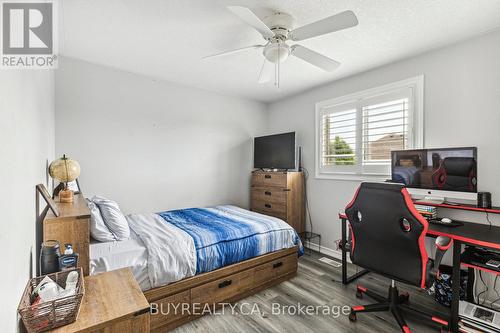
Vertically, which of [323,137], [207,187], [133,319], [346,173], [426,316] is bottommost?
[426,316]

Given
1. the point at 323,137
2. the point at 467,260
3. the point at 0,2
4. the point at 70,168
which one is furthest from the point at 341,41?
the point at 70,168

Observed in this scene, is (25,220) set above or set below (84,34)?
below

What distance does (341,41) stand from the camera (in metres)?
2.30

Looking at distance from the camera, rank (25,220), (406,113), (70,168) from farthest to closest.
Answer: (406,113), (70,168), (25,220)

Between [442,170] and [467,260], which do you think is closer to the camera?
[467,260]

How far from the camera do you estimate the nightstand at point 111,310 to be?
3.35ft

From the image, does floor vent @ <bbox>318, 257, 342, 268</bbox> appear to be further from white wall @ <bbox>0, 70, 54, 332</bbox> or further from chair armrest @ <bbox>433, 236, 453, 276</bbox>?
white wall @ <bbox>0, 70, 54, 332</bbox>

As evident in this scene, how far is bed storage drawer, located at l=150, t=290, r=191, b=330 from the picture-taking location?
1.79 m

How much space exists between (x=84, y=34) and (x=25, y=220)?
1952mm

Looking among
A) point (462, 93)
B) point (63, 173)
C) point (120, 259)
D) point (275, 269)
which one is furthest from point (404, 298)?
point (63, 173)

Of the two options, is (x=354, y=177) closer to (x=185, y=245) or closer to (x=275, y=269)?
(x=275, y=269)

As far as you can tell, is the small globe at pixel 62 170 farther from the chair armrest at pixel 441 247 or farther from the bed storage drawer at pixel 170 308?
the chair armrest at pixel 441 247

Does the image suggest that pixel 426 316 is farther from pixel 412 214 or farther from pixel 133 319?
pixel 133 319

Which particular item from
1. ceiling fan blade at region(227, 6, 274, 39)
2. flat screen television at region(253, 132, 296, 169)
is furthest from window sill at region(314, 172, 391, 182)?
ceiling fan blade at region(227, 6, 274, 39)
